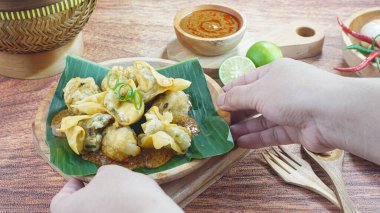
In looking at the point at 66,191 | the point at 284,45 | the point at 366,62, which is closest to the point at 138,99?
the point at 66,191

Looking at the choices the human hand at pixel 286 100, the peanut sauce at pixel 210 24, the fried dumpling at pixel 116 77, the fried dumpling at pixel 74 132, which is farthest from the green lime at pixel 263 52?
the fried dumpling at pixel 74 132

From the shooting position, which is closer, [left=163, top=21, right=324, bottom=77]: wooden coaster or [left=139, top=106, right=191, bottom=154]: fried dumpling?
[left=139, top=106, right=191, bottom=154]: fried dumpling

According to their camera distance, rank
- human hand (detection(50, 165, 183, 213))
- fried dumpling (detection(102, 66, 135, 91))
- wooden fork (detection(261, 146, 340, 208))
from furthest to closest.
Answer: fried dumpling (detection(102, 66, 135, 91))
wooden fork (detection(261, 146, 340, 208))
human hand (detection(50, 165, 183, 213))

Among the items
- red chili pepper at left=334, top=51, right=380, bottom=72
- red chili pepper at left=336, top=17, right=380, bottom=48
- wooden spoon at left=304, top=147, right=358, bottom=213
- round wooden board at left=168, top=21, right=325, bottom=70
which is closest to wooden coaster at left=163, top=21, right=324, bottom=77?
round wooden board at left=168, top=21, right=325, bottom=70

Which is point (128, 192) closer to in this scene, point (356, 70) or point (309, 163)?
point (309, 163)

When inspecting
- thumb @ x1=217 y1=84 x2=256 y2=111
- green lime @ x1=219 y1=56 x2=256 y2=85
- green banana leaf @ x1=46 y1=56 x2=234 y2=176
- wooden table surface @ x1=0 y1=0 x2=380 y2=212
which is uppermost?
thumb @ x1=217 y1=84 x2=256 y2=111

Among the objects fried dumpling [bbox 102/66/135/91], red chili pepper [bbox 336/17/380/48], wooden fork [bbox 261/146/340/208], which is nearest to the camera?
wooden fork [bbox 261/146/340/208]

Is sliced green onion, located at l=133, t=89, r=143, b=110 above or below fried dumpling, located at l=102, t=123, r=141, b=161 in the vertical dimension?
above

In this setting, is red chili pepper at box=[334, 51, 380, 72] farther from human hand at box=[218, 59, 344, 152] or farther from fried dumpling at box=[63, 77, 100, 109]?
fried dumpling at box=[63, 77, 100, 109]
